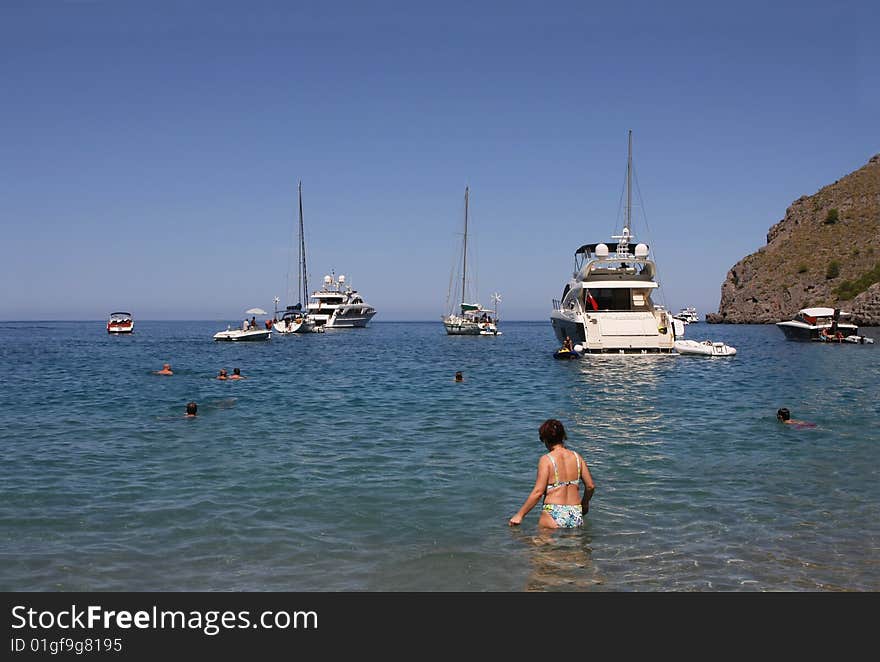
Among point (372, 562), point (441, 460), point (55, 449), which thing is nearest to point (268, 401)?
point (55, 449)

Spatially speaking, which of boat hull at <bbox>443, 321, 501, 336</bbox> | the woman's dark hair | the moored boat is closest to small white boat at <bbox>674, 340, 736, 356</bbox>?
the moored boat

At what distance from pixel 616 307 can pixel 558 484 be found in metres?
40.0

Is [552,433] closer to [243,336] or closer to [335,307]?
[243,336]

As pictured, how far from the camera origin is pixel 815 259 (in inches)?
4656

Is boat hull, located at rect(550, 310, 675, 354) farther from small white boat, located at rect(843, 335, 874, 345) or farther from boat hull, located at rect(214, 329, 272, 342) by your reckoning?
boat hull, located at rect(214, 329, 272, 342)

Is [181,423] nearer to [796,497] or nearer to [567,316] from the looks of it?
[796,497]

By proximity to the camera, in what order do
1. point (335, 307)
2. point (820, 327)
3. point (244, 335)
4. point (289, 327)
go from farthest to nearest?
point (335, 307) → point (289, 327) → point (244, 335) → point (820, 327)

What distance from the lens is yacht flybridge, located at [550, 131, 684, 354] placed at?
4047 cm

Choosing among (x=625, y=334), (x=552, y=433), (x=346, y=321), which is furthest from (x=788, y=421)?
(x=346, y=321)

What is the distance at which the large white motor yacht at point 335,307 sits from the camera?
100225 millimetres

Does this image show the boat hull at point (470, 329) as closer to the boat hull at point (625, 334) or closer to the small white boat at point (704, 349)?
the small white boat at point (704, 349)

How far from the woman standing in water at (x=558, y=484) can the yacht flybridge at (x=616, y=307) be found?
110ft

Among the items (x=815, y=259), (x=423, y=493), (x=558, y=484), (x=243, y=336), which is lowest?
(x=423, y=493)
